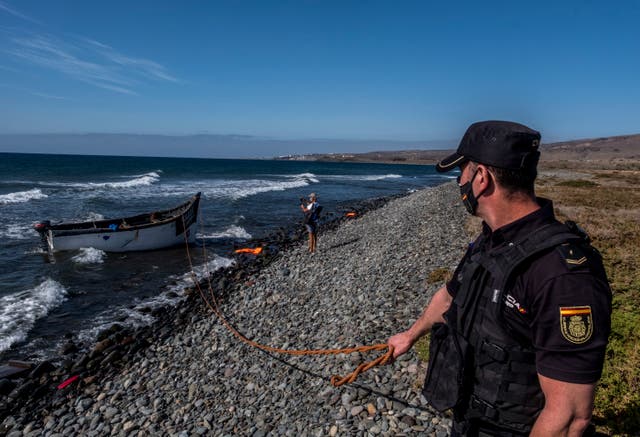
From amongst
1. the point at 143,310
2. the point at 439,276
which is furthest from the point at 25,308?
the point at 439,276

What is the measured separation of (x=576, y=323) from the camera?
177cm

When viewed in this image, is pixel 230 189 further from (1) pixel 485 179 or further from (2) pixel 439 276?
(1) pixel 485 179

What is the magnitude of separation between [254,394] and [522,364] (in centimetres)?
529

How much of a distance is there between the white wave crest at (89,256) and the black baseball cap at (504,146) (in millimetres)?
19628

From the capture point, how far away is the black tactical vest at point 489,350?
206 centimetres

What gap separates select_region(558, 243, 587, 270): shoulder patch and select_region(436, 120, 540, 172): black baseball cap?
52 cm

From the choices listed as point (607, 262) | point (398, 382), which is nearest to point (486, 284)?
point (398, 382)

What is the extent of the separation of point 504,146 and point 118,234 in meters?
20.3

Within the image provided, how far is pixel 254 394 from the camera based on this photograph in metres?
6.45

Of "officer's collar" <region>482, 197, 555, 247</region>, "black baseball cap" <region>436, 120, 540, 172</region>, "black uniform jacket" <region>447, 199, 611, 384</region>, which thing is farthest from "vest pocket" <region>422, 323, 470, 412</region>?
"black baseball cap" <region>436, 120, 540, 172</region>

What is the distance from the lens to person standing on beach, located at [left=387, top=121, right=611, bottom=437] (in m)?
1.78

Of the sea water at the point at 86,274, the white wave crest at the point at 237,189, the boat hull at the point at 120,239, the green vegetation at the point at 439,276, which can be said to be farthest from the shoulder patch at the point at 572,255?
the white wave crest at the point at 237,189

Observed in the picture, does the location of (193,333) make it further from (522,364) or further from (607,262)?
(607,262)

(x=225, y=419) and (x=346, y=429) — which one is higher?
(x=346, y=429)
